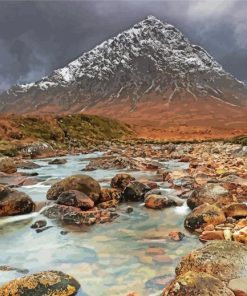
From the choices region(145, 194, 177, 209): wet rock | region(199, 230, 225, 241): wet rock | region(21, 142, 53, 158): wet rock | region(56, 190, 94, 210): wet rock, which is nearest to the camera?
region(199, 230, 225, 241): wet rock

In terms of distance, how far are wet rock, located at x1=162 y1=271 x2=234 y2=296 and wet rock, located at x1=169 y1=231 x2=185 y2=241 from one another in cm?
480

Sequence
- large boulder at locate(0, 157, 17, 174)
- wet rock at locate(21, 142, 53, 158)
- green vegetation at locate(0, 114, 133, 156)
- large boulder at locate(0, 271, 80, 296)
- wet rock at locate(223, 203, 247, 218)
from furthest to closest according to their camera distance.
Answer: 1. green vegetation at locate(0, 114, 133, 156)
2. wet rock at locate(21, 142, 53, 158)
3. large boulder at locate(0, 157, 17, 174)
4. wet rock at locate(223, 203, 247, 218)
5. large boulder at locate(0, 271, 80, 296)

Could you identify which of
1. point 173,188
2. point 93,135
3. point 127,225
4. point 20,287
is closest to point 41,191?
point 173,188

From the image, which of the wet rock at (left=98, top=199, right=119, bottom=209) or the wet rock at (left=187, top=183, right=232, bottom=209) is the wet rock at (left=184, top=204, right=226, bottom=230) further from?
the wet rock at (left=98, top=199, right=119, bottom=209)

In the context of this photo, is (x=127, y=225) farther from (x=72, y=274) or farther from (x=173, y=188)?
(x=173, y=188)

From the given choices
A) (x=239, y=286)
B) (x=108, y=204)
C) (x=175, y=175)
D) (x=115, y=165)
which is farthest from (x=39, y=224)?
(x=115, y=165)

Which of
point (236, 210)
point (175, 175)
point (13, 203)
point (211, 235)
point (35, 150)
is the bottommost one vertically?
point (211, 235)

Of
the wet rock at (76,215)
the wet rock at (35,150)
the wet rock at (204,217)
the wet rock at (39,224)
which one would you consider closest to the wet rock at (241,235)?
the wet rock at (204,217)

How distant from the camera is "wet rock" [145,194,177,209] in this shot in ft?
58.0

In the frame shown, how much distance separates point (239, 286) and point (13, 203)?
1080 centimetres

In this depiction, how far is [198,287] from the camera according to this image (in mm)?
8102

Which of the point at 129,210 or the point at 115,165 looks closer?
the point at 129,210

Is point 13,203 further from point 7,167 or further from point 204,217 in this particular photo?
point 7,167

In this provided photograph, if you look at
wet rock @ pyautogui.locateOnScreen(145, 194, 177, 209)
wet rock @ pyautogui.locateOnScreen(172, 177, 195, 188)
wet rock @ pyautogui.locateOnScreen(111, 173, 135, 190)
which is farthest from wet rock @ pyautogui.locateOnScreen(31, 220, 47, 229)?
wet rock @ pyautogui.locateOnScreen(172, 177, 195, 188)
